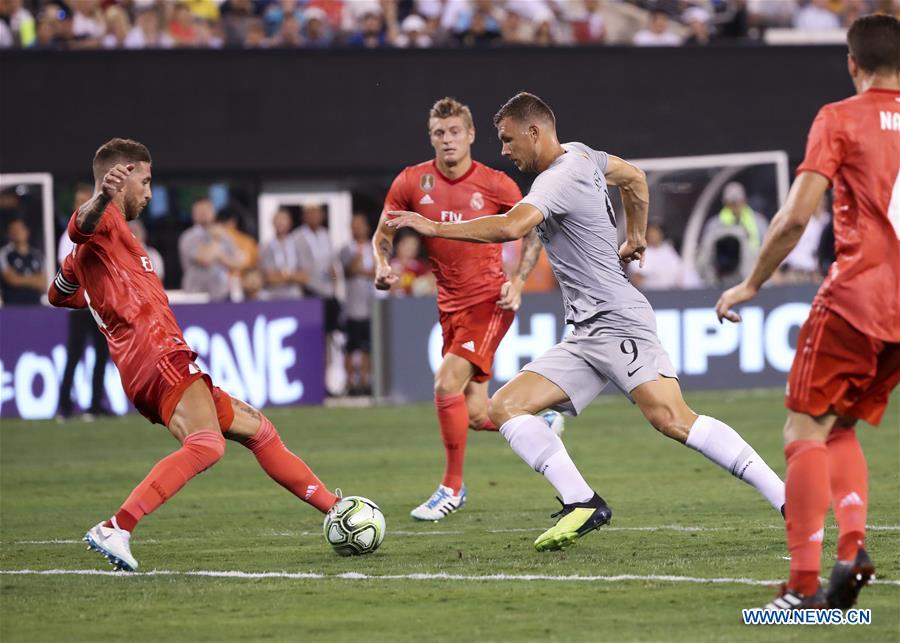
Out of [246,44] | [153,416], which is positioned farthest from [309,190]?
[153,416]

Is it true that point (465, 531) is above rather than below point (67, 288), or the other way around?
below

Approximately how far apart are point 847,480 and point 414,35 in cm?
1609

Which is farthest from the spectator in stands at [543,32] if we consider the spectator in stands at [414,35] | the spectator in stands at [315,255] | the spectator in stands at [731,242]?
the spectator in stands at [315,255]

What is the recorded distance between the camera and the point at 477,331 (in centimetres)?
1024

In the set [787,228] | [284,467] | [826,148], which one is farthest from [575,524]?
[826,148]

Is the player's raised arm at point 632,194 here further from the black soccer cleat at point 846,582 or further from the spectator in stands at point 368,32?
the spectator in stands at point 368,32

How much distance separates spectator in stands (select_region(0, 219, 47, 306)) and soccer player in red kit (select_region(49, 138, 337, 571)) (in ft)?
34.4

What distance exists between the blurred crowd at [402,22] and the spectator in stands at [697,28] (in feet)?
0.07

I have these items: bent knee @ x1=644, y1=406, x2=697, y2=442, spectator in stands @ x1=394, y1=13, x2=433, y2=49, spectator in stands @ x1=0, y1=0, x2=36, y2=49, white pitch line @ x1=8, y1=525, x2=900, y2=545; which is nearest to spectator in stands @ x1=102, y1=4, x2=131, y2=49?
spectator in stands @ x1=0, y1=0, x2=36, y2=49

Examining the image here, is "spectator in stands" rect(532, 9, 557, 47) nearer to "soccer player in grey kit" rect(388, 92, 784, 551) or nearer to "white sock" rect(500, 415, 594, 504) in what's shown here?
"soccer player in grey kit" rect(388, 92, 784, 551)

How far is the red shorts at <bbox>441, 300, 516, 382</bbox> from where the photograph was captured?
10219mm

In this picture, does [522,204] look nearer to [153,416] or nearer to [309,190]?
[153,416]

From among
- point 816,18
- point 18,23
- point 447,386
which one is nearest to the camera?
point 447,386

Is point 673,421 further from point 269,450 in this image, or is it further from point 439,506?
point 439,506
